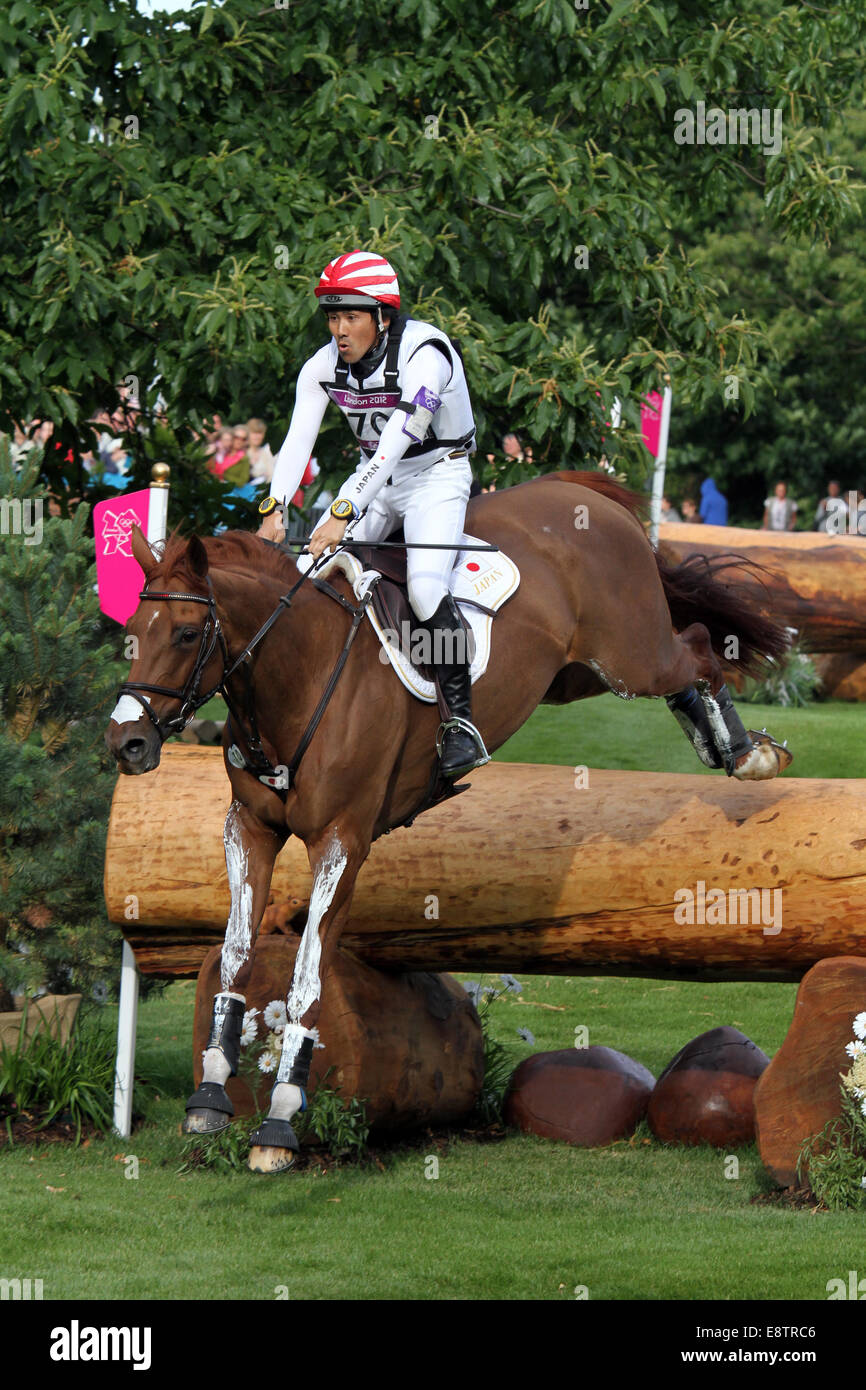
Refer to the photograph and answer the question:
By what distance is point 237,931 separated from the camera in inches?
239

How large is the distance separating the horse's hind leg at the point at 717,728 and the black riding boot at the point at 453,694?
1.33 m

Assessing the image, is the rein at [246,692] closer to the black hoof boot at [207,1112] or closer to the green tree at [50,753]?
the black hoof boot at [207,1112]

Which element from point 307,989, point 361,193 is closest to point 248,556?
point 307,989

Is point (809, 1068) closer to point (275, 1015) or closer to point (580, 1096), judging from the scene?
point (580, 1096)

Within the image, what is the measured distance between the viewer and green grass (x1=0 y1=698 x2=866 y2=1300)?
5691mm

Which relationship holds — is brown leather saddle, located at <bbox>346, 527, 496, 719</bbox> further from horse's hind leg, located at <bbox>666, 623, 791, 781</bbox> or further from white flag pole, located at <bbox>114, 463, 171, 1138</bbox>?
white flag pole, located at <bbox>114, 463, 171, 1138</bbox>

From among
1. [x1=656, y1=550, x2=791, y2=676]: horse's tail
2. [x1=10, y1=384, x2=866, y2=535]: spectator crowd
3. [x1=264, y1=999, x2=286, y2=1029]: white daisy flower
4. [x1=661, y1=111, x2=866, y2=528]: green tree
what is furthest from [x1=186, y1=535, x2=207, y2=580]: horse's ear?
[x1=661, y1=111, x2=866, y2=528]: green tree

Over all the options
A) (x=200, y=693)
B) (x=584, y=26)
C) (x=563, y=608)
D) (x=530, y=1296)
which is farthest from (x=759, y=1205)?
(x=584, y=26)

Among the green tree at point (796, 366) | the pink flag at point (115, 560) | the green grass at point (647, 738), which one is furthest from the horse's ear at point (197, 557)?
the green tree at point (796, 366)

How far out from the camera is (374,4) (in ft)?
30.2

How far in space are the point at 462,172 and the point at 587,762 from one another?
218 inches

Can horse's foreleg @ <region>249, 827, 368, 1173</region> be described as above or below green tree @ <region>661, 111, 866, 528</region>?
below

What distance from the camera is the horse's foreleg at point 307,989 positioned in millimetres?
5562

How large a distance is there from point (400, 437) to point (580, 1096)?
3.32 metres
